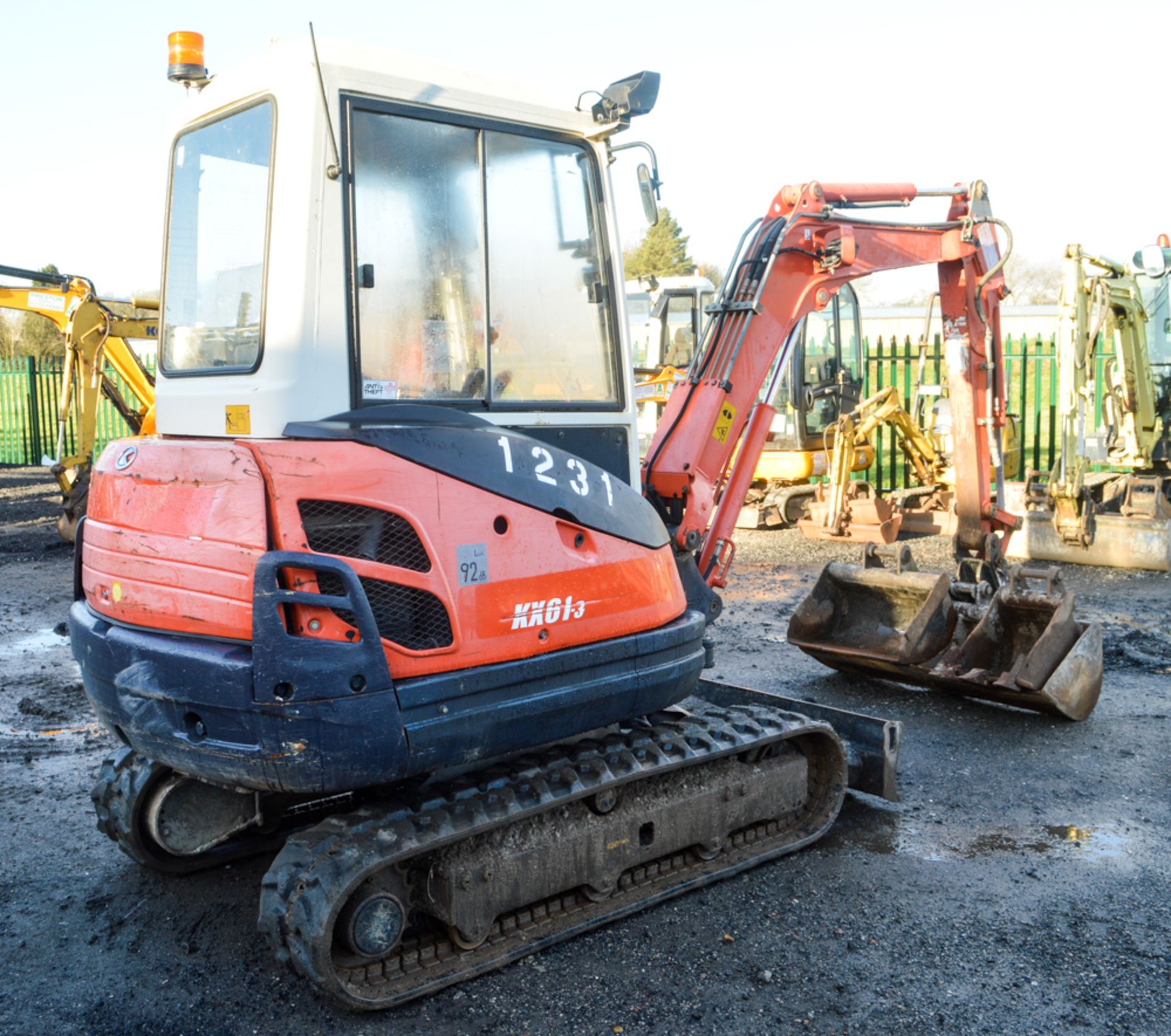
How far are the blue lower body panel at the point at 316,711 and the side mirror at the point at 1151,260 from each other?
29.6 ft

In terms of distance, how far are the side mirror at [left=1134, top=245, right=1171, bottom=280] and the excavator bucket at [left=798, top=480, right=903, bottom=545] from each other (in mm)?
3210

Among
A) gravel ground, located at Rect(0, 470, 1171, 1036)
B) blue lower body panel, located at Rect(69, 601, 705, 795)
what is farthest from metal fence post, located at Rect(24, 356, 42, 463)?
blue lower body panel, located at Rect(69, 601, 705, 795)

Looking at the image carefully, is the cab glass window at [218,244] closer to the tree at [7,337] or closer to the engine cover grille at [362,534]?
the engine cover grille at [362,534]

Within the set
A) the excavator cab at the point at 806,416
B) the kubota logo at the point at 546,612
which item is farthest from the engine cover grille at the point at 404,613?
the excavator cab at the point at 806,416

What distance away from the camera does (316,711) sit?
302cm

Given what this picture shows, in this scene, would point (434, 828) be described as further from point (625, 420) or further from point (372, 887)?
point (625, 420)

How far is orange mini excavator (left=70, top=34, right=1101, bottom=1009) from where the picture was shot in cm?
310

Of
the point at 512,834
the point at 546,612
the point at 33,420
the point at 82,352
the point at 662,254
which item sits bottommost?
the point at 512,834

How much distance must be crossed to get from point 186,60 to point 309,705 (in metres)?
2.29

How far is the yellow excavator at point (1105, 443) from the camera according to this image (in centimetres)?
967

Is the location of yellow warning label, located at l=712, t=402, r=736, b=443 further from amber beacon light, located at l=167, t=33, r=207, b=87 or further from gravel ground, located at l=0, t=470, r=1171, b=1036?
amber beacon light, located at l=167, t=33, r=207, b=87

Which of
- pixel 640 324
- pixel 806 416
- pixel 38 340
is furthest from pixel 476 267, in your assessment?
pixel 38 340

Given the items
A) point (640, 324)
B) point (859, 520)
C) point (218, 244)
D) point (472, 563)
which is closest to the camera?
point (472, 563)

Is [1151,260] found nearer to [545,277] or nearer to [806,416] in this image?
[806,416]
